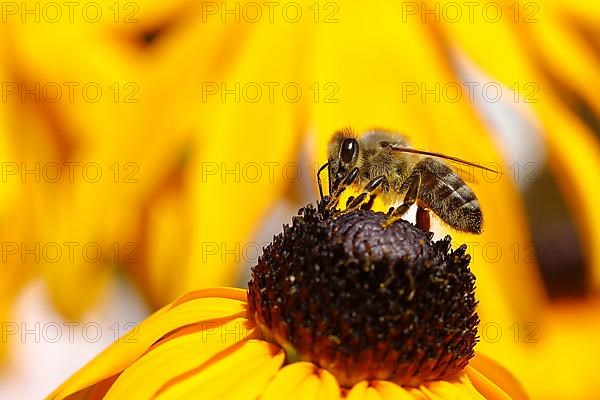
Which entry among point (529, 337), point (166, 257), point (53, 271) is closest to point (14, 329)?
point (53, 271)

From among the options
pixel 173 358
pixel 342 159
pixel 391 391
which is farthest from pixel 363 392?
pixel 342 159

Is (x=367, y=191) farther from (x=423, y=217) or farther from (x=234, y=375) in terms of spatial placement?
(x=234, y=375)

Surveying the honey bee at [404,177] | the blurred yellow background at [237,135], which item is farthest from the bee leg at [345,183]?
the blurred yellow background at [237,135]

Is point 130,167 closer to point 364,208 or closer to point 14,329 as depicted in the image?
point 14,329

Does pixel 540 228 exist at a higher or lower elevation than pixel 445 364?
lower

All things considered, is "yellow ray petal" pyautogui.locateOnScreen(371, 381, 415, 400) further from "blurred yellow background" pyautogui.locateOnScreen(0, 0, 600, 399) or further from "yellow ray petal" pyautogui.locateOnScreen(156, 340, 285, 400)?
"blurred yellow background" pyautogui.locateOnScreen(0, 0, 600, 399)

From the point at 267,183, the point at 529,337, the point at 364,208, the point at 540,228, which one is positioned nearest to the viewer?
the point at 364,208

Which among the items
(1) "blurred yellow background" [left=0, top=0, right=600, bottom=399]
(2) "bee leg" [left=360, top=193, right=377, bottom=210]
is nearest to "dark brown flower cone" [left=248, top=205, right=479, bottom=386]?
(2) "bee leg" [left=360, top=193, right=377, bottom=210]
